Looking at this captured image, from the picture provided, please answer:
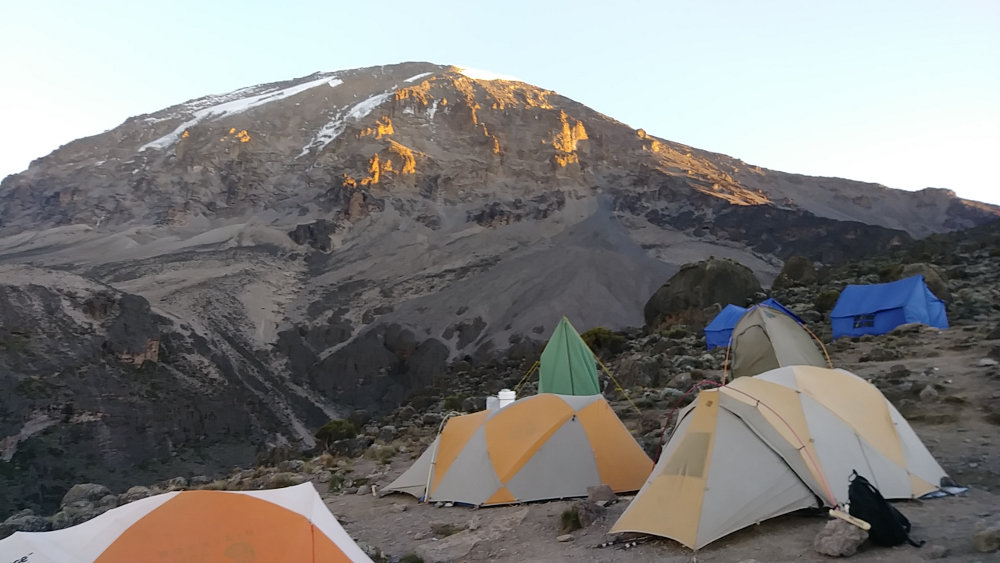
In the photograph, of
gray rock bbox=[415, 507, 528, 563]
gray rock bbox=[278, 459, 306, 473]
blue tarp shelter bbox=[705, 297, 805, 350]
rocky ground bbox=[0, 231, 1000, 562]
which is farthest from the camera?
blue tarp shelter bbox=[705, 297, 805, 350]

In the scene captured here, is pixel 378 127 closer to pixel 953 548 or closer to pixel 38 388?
pixel 38 388

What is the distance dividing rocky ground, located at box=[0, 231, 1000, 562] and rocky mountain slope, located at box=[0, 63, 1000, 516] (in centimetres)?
2101

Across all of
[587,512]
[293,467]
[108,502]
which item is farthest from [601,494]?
[108,502]

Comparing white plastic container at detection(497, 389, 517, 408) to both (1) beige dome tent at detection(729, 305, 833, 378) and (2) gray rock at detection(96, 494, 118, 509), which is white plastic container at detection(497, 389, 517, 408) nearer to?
(1) beige dome tent at detection(729, 305, 833, 378)

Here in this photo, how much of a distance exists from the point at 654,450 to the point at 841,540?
4972 mm

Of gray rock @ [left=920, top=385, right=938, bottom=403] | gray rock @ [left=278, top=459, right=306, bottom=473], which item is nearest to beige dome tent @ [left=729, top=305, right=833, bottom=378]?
gray rock @ [left=920, top=385, right=938, bottom=403]

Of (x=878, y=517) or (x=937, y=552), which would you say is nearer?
(x=937, y=552)

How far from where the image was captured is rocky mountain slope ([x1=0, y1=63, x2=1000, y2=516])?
123 feet

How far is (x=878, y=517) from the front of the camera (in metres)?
5.22

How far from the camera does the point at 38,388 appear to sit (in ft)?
110

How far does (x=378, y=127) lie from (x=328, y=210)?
2539 centimetres

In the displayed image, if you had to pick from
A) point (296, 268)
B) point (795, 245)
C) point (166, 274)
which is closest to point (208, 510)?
point (166, 274)

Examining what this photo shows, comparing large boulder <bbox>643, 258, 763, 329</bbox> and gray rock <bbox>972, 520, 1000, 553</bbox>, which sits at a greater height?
gray rock <bbox>972, 520, 1000, 553</bbox>

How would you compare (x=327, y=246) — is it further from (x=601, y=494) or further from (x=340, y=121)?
(x=601, y=494)
